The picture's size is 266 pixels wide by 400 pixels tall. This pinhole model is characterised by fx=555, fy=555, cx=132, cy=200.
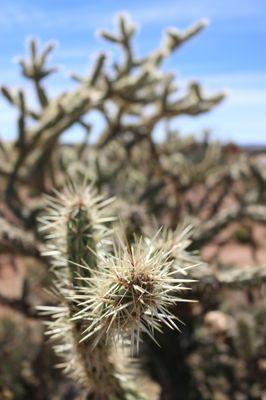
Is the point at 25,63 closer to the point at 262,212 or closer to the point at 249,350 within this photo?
the point at 262,212

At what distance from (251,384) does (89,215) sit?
394cm

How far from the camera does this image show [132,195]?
6.88 metres

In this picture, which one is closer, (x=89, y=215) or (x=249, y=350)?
(x=89, y=215)

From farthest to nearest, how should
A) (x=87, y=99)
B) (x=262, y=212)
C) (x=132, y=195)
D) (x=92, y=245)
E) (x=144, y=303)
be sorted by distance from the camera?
(x=132, y=195), (x=262, y=212), (x=87, y=99), (x=92, y=245), (x=144, y=303)

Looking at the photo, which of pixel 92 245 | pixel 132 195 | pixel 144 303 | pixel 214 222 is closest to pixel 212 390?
pixel 214 222

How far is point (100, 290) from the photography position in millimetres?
1815

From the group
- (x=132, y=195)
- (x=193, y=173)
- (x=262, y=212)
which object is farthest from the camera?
(x=193, y=173)

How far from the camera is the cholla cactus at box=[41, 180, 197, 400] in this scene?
1742mm

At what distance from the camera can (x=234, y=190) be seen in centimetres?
726

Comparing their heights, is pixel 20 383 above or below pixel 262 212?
below

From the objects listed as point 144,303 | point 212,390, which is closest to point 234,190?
point 212,390

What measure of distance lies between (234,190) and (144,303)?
225 inches

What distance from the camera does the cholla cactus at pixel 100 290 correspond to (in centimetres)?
174

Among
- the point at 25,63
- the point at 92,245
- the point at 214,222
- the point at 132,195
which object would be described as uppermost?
the point at 25,63
